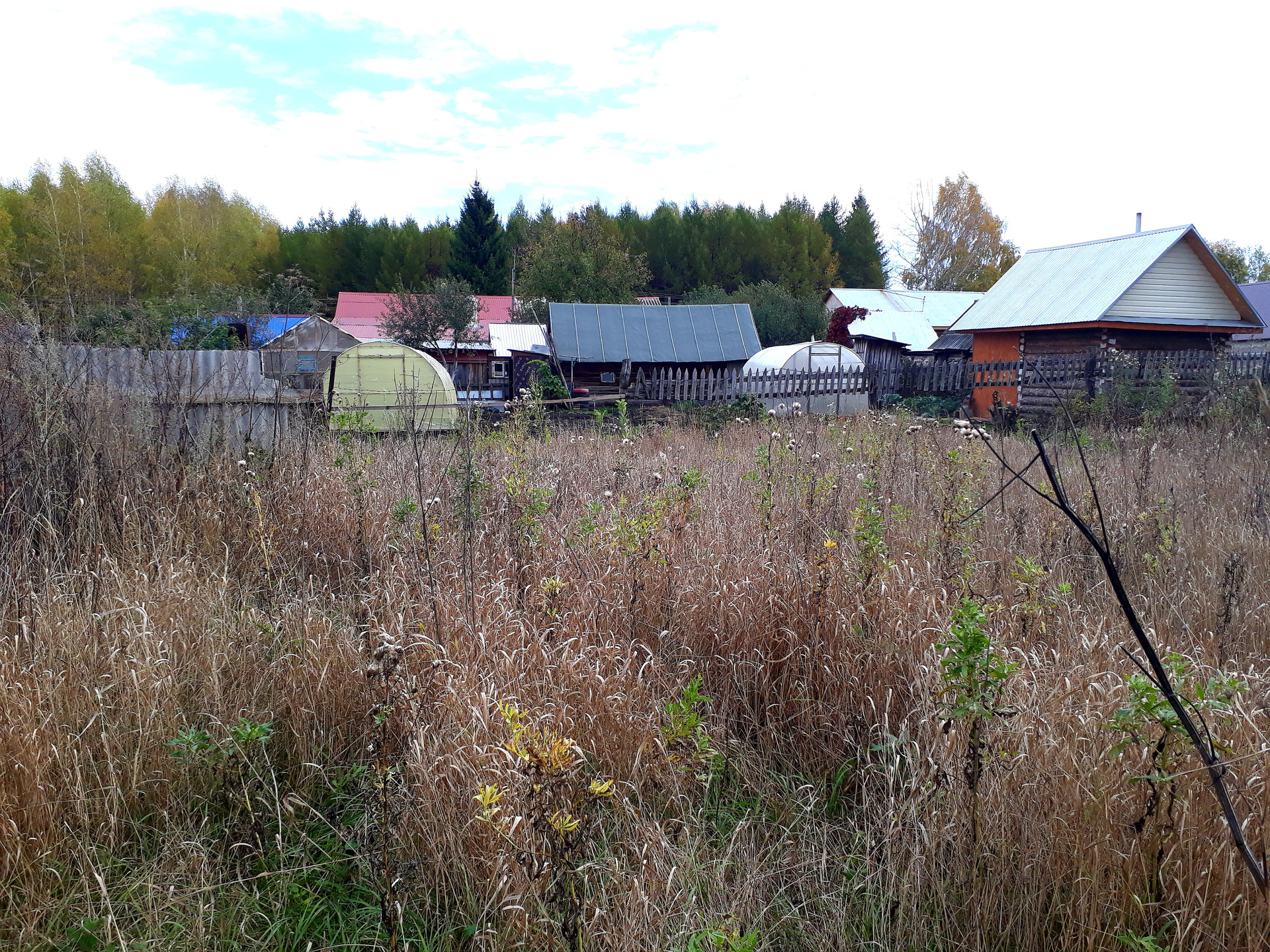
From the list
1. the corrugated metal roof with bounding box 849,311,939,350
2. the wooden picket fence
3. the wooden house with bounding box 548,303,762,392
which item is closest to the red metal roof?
the corrugated metal roof with bounding box 849,311,939,350

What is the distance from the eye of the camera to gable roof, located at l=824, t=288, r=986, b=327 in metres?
35.1

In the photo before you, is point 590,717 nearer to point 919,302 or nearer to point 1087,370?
point 1087,370

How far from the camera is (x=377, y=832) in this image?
2334 millimetres

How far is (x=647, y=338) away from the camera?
856 inches

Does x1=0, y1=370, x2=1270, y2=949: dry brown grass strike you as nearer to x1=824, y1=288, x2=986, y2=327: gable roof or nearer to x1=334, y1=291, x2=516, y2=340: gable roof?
x1=824, y1=288, x2=986, y2=327: gable roof

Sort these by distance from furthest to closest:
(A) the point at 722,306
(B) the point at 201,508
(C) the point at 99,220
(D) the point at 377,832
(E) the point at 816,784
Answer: (C) the point at 99,220 < (A) the point at 722,306 < (B) the point at 201,508 < (E) the point at 816,784 < (D) the point at 377,832

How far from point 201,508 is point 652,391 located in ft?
41.3

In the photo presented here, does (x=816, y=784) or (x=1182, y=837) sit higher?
(x=1182, y=837)

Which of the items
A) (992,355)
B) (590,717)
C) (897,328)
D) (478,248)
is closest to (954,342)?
(992,355)

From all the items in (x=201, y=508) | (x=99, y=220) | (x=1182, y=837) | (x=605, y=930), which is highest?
(x=99, y=220)

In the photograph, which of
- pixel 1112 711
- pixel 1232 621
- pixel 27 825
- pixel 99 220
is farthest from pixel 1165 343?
pixel 99 220

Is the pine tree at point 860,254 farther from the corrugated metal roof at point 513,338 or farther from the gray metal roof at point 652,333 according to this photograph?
the gray metal roof at point 652,333

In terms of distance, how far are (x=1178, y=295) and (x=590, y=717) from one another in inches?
772

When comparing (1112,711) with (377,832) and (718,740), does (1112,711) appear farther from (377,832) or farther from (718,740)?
(377,832)
